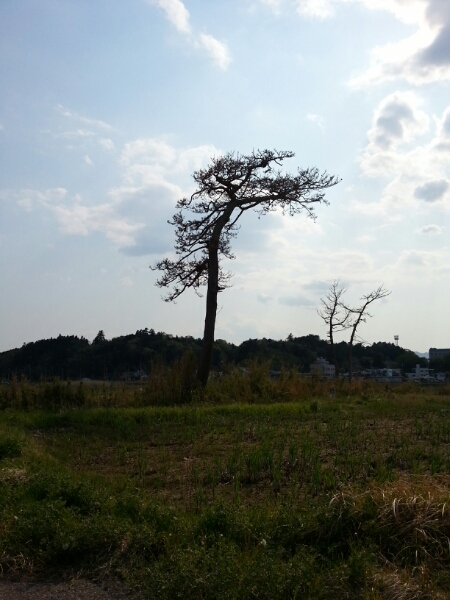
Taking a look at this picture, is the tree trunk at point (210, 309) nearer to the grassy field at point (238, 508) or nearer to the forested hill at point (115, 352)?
the forested hill at point (115, 352)

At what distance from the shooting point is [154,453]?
28.3 ft

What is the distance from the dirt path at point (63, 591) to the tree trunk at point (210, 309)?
43.7 feet

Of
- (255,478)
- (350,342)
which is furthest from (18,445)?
(350,342)

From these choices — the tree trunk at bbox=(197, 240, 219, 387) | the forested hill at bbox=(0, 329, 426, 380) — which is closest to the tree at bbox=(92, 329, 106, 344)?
the forested hill at bbox=(0, 329, 426, 380)

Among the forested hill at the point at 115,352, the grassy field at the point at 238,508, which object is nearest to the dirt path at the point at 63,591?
the grassy field at the point at 238,508

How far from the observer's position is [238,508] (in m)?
5.27

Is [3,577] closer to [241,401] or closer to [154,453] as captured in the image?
[154,453]

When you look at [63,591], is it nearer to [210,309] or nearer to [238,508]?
[238,508]

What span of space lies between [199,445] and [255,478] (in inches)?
90.6

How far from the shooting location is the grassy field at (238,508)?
162 inches

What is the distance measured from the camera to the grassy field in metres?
4.11

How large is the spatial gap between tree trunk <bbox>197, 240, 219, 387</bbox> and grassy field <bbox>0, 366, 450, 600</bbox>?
706 cm

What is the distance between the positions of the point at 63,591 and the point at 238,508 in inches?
63.1

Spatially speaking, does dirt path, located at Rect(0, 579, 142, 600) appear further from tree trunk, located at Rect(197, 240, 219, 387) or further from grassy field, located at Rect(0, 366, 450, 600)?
tree trunk, located at Rect(197, 240, 219, 387)
